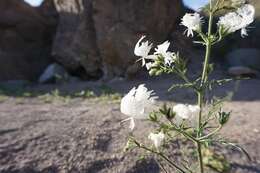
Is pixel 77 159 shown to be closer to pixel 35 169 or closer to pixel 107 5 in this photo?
pixel 35 169

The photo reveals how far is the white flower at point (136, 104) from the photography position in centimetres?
222

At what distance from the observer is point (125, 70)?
33.1ft

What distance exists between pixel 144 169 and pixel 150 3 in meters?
5.66

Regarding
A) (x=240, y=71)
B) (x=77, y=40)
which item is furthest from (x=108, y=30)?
(x=240, y=71)

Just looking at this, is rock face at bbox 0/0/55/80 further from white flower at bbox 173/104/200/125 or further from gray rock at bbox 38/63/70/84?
white flower at bbox 173/104/200/125

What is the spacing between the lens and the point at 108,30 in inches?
398

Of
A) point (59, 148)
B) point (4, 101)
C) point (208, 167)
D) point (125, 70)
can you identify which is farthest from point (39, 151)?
point (125, 70)

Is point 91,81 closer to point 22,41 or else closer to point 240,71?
point 22,41

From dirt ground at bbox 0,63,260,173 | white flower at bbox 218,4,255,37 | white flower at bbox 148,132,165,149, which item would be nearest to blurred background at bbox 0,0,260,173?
dirt ground at bbox 0,63,260,173

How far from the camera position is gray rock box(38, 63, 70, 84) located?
34.3ft

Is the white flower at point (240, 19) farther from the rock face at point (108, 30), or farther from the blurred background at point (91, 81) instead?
the rock face at point (108, 30)

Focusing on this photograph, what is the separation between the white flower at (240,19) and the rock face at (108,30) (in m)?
7.59

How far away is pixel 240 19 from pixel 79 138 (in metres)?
3.34

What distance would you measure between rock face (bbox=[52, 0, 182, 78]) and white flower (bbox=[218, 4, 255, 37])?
7.59m
